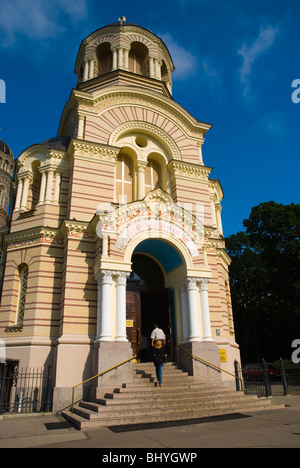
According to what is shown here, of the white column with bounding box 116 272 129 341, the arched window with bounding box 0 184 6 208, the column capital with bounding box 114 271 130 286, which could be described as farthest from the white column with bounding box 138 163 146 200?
the arched window with bounding box 0 184 6 208

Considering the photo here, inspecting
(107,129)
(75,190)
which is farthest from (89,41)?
(75,190)

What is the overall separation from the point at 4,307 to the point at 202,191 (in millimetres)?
11732

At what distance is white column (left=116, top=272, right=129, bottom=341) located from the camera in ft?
41.6

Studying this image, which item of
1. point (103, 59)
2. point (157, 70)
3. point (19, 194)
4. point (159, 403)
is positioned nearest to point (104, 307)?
point (159, 403)

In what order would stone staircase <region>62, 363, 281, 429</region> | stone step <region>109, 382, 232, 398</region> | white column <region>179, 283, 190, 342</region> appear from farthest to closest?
white column <region>179, 283, 190, 342</region>, stone step <region>109, 382, 232, 398</region>, stone staircase <region>62, 363, 281, 429</region>

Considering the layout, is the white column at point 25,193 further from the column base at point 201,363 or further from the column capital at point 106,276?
the column base at point 201,363

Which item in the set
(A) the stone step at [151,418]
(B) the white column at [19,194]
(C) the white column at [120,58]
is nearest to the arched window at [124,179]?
(B) the white column at [19,194]

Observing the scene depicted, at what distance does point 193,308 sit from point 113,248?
4228 mm

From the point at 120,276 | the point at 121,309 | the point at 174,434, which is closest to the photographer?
the point at 174,434

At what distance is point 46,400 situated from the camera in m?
12.4

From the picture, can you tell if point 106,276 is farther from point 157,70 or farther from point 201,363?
point 157,70

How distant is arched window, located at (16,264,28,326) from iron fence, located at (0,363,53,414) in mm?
2089

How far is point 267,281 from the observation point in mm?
32750

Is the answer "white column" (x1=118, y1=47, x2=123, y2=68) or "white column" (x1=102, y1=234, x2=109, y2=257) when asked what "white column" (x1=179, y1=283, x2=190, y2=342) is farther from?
"white column" (x1=118, y1=47, x2=123, y2=68)
